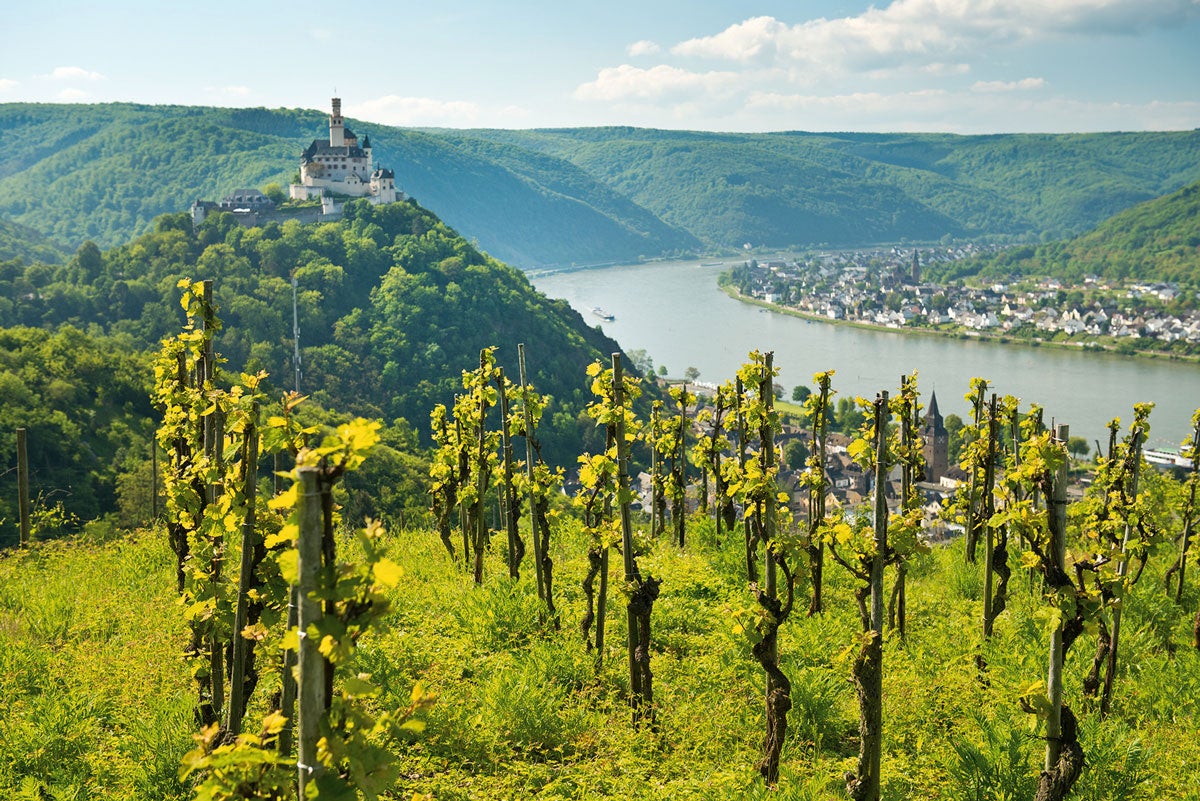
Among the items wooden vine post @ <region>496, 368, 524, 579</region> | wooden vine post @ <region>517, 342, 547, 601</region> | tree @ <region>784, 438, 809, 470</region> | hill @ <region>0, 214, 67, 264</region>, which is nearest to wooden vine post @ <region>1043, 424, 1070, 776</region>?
wooden vine post @ <region>517, 342, 547, 601</region>

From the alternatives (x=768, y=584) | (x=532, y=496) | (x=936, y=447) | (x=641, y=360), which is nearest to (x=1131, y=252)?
(x=641, y=360)

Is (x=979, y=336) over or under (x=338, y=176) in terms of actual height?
under

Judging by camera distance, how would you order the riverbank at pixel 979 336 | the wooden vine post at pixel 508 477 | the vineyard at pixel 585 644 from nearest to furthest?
the vineyard at pixel 585 644 < the wooden vine post at pixel 508 477 < the riverbank at pixel 979 336

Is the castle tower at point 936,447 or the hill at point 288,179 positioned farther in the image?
the hill at point 288,179

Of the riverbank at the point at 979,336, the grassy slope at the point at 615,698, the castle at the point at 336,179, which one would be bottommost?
the riverbank at the point at 979,336

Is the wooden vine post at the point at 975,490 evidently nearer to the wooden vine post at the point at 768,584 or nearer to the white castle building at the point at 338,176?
the wooden vine post at the point at 768,584

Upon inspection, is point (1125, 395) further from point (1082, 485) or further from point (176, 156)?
point (176, 156)

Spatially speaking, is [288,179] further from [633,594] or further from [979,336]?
[633,594]

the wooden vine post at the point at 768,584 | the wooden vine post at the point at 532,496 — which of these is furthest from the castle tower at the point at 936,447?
the wooden vine post at the point at 768,584
